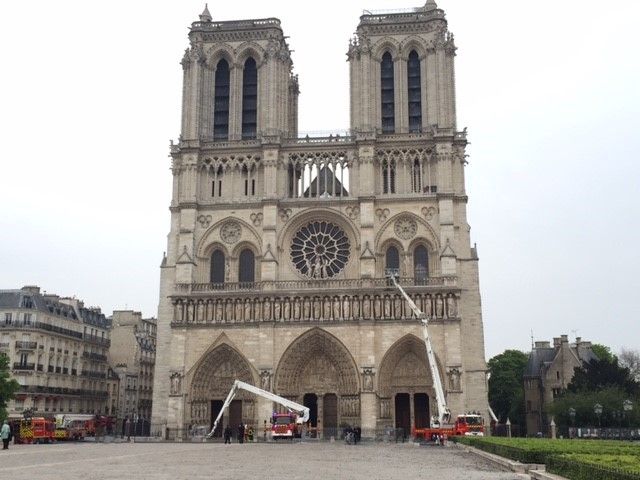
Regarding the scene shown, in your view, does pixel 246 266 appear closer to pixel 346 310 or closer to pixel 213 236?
pixel 213 236

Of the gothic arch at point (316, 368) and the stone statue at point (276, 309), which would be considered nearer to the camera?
the gothic arch at point (316, 368)

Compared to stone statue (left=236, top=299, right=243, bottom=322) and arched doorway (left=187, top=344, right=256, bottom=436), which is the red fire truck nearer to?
arched doorway (left=187, top=344, right=256, bottom=436)

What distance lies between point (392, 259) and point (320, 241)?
466 centimetres

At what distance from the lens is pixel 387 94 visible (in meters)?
50.7

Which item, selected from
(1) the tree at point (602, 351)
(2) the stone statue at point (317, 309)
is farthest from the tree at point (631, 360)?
(2) the stone statue at point (317, 309)

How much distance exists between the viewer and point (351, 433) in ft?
127

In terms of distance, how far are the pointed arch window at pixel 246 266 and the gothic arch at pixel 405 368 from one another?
10.1 metres

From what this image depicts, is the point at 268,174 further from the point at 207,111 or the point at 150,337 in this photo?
the point at 150,337

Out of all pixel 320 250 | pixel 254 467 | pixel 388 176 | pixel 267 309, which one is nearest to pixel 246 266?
pixel 267 309

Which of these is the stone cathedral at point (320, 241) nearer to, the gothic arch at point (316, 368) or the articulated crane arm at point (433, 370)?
the gothic arch at point (316, 368)

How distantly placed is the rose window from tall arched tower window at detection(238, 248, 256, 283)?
2663 mm

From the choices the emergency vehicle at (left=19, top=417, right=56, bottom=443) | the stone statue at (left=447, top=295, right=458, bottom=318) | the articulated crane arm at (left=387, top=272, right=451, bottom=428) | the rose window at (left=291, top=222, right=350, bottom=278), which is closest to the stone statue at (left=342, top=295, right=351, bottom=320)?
the rose window at (left=291, top=222, right=350, bottom=278)

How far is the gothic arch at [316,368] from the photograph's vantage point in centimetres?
4547

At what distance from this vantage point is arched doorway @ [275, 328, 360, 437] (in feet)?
149
